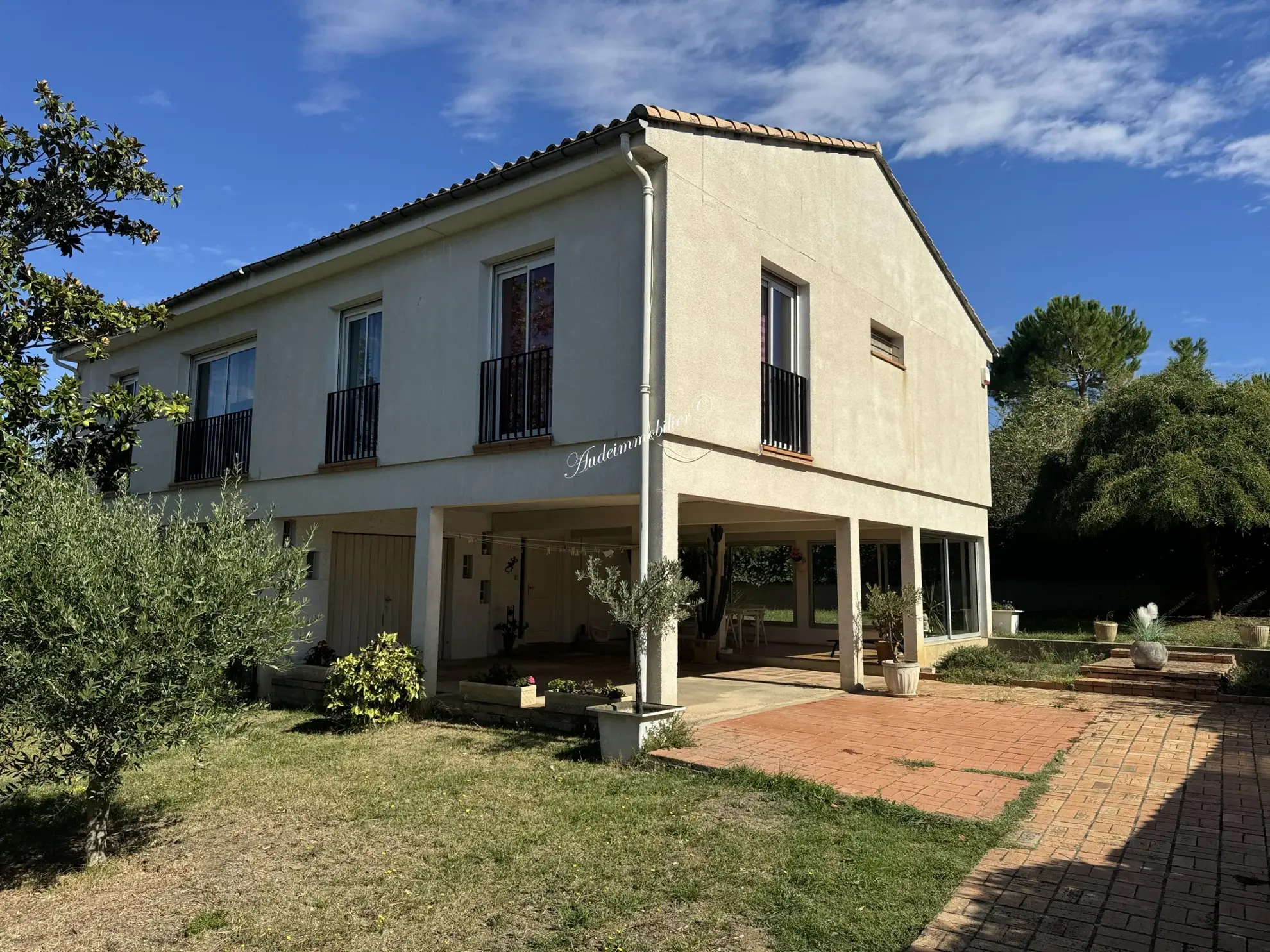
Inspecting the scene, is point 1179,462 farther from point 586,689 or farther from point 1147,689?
point 586,689

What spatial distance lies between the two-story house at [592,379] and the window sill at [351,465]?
0.16 feet

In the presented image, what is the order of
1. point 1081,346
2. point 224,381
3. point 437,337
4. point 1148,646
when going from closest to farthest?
1. point 437,337
2. point 1148,646
3. point 224,381
4. point 1081,346

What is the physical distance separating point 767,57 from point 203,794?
10578 millimetres

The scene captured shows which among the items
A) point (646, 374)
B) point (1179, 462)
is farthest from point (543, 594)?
point (1179, 462)

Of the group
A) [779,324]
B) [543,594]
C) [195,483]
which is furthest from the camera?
[543,594]

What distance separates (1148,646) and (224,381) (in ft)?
51.6

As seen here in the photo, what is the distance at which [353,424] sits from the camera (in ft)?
38.9

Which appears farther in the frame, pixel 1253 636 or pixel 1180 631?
pixel 1180 631

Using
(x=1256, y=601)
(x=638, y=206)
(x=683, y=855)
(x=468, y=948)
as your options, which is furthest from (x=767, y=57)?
(x=1256, y=601)

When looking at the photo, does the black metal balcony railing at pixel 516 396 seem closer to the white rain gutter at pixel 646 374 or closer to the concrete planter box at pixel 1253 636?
the white rain gutter at pixel 646 374

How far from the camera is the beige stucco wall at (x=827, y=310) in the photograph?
356 inches

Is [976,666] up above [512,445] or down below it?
below

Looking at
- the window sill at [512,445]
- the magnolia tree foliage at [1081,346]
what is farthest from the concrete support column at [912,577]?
the magnolia tree foliage at [1081,346]

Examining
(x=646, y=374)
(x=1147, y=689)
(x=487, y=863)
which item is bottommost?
(x=487, y=863)
